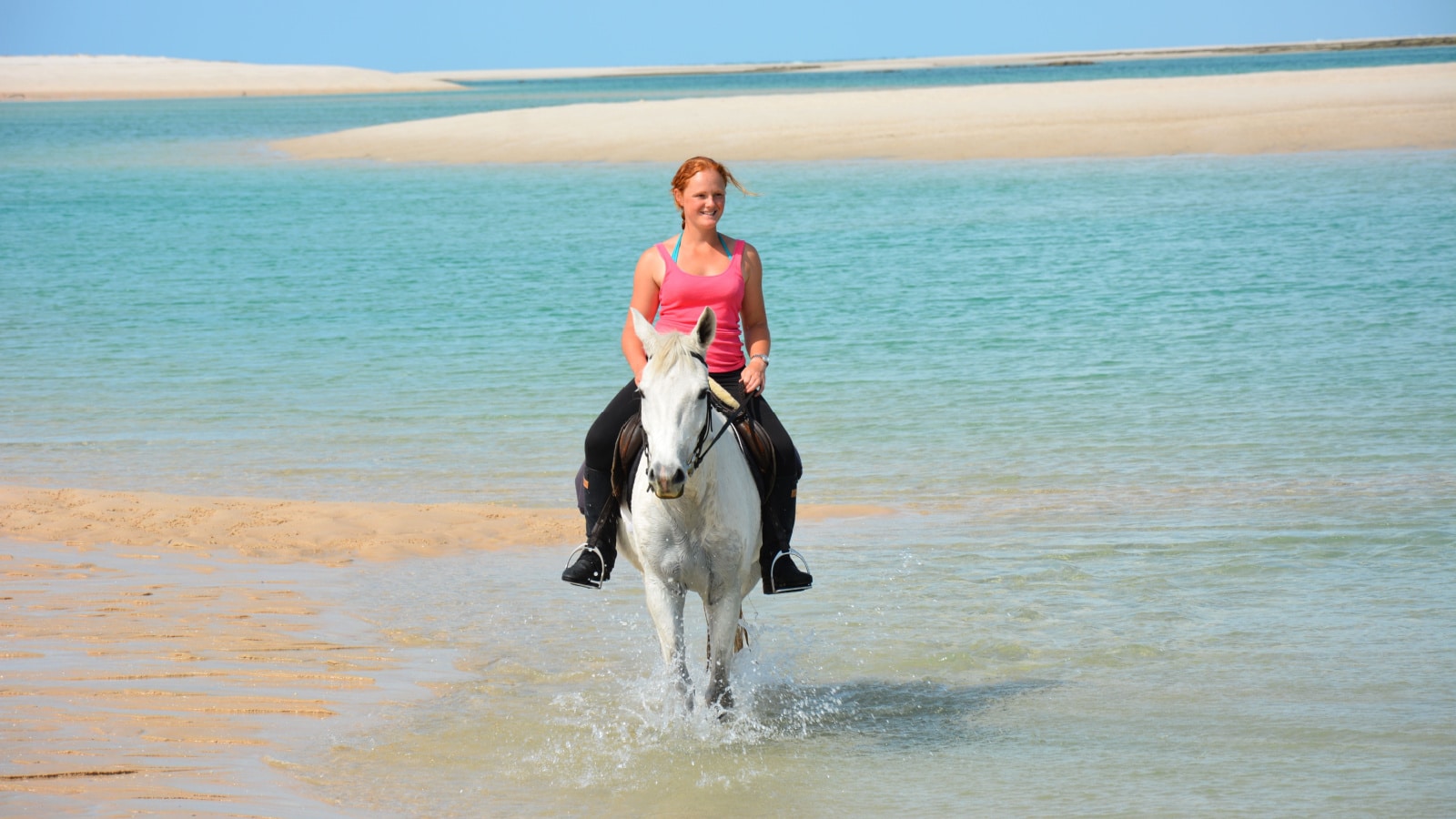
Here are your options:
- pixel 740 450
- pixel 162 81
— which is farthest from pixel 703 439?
pixel 162 81

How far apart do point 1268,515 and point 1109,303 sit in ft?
29.2

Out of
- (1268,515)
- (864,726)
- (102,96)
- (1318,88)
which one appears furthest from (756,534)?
(102,96)

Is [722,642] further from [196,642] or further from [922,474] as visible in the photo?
[922,474]

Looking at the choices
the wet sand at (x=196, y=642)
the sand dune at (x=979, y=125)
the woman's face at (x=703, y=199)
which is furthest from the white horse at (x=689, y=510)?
the sand dune at (x=979, y=125)

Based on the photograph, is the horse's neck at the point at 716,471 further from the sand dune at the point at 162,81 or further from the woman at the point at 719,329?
the sand dune at the point at 162,81

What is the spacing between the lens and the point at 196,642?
639 cm

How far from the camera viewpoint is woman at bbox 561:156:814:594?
5320 mm

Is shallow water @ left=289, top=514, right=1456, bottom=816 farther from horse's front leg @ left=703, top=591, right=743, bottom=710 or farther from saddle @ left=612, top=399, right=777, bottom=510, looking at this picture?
saddle @ left=612, top=399, right=777, bottom=510

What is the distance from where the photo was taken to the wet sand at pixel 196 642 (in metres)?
4.97

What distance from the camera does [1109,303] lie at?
1712 cm

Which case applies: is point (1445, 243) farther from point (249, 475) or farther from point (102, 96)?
point (102, 96)

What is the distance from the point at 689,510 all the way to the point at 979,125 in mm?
39551

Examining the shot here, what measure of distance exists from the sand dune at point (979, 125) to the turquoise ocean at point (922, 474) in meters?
12.5

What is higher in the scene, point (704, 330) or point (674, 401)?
point (704, 330)
